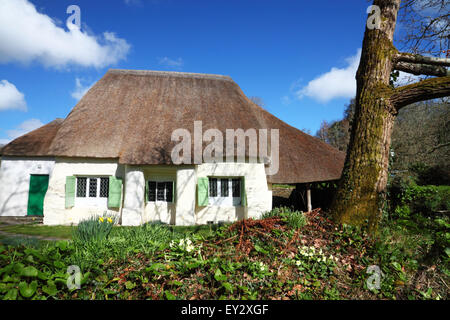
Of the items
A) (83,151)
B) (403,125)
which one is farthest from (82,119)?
(403,125)

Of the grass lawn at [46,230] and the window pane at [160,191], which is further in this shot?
the window pane at [160,191]

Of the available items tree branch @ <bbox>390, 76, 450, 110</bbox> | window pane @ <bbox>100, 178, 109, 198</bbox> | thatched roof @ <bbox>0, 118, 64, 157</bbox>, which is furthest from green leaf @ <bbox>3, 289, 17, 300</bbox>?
thatched roof @ <bbox>0, 118, 64, 157</bbox>

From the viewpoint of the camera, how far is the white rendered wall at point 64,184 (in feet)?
33.0

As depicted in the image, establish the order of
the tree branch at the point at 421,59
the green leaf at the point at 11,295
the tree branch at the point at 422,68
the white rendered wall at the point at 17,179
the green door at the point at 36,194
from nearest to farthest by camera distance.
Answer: the green leaf at the point at 11,295 → the tree branch at the point at 421,59 → the tree branch at the point at 422,68 → the white rendered wall at the point at 17,179 → the green door at the point at 36,194

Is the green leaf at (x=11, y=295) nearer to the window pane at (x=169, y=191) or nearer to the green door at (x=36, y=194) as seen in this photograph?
A: the window pane at (x=169, y=191)

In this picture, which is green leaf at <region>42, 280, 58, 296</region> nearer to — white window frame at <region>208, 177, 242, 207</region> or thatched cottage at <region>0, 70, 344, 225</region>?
thatched cottage at <region>0, 70, 344, 225</region>

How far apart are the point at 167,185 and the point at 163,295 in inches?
361

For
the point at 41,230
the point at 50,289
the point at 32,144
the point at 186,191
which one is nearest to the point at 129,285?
the point at 50,289

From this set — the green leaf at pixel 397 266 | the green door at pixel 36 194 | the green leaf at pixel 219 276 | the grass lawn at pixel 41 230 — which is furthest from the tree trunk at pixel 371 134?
the green door at pixel 36 194

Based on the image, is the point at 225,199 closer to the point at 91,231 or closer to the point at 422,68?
the point at 91,231

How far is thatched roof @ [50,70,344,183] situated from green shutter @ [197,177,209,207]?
1747 mm

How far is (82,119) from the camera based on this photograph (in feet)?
37.4

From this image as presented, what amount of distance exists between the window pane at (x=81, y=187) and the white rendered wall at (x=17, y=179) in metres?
2.78

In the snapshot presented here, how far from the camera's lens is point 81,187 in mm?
10656
